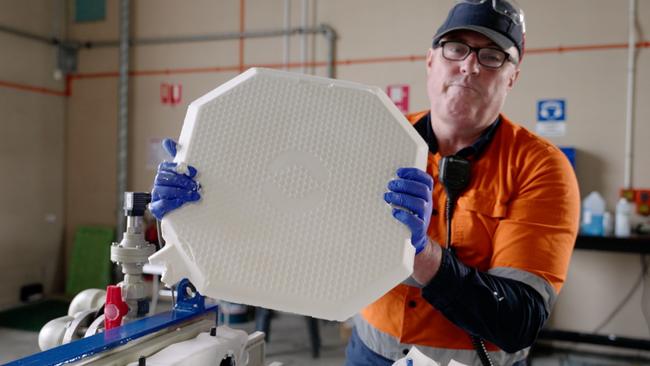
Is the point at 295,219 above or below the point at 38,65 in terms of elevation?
below

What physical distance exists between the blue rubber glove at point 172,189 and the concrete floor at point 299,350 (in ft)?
7.80

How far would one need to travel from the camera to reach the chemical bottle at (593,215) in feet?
11.0

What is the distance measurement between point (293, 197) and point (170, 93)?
4.15 m

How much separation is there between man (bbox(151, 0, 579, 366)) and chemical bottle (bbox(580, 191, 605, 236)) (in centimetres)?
235

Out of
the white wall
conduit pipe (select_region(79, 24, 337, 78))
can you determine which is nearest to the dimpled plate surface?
conduit pipe (select_region(79, 24, 337, 78))

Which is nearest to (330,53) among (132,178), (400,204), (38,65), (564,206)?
(132,178)

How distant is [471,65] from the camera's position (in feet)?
4.07

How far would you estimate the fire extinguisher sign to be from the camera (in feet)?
15.4

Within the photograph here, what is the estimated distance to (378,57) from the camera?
4.11 meters

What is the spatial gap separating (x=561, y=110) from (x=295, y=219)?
329 cm

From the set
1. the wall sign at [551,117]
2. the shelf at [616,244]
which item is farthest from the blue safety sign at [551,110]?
the shelf at [616,244]

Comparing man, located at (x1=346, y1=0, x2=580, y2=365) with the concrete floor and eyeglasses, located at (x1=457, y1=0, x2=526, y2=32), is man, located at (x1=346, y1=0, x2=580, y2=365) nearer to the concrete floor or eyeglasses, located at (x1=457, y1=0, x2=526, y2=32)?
eyeglasses, located at (x1=457, y1=0, x2=526, y2=32)

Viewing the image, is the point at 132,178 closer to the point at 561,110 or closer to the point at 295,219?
the point at 561,110

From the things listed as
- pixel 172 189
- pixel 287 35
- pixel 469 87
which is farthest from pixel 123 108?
pixel 172 189
